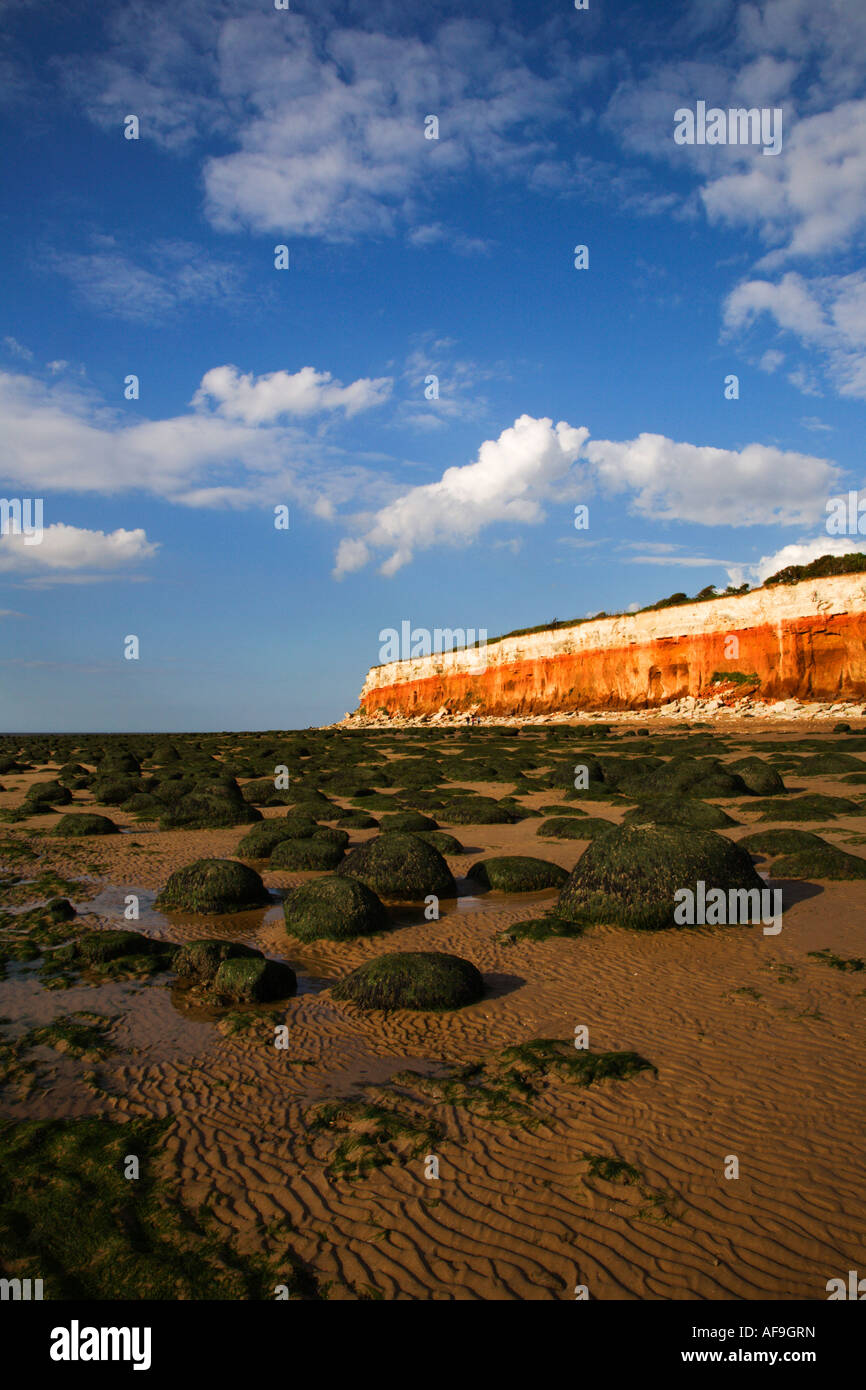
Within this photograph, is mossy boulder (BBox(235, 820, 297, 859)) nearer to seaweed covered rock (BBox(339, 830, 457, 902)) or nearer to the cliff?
seaweed covered rock (BBox(339, 830, 457, 902))

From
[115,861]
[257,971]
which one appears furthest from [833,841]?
[115,861]

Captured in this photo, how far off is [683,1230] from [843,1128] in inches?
75.3

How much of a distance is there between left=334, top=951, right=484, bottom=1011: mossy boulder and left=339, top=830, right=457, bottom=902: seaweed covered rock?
393cm

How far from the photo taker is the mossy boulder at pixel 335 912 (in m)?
10.5

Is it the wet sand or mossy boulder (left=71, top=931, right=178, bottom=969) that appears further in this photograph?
mossy boulder (left=71, top=931, right=178, bottom=969)

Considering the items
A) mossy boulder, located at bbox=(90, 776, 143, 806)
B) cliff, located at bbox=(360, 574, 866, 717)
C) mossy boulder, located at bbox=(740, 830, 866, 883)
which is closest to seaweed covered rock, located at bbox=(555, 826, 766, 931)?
mossy boulder, located at bbox=(740, 830, 866, 883)

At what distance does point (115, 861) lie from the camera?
53.9ft

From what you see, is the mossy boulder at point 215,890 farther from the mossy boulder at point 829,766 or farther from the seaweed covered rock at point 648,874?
the mossy boulder at point 829,766

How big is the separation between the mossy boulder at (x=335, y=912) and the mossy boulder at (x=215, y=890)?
4.65 ft

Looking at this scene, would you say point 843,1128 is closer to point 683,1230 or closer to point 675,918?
point 683,1230

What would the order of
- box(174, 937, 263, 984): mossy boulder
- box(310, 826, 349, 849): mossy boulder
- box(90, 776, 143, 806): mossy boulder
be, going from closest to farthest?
box(174, 937, 263, 984): mossy boulder < box(310, 826, 349, 849): mossy boulder < box(90, 776, 143, 806): mossy boulder

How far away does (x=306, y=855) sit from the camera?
49.3ft

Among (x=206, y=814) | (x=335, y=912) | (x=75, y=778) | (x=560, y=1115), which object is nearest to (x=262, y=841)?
(x=206, y=814)

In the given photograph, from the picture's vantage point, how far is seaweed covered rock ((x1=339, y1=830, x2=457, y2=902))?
12.5 m
